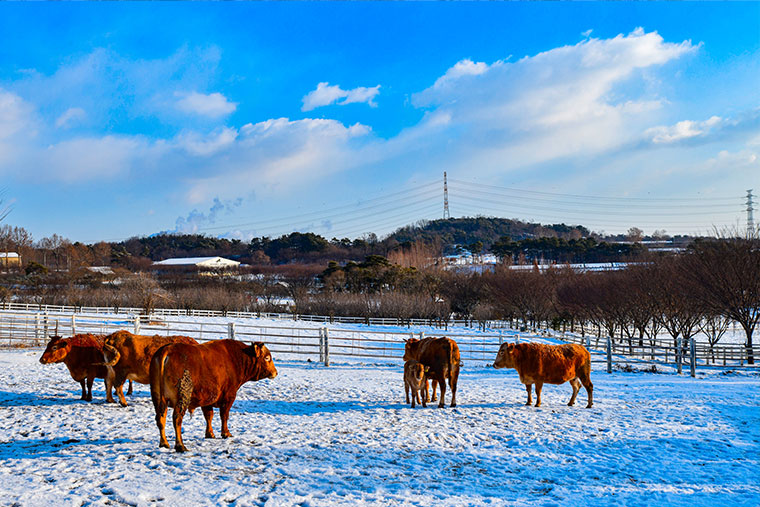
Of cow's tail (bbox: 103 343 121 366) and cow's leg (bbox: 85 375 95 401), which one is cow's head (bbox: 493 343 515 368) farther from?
cow's leg (bbox: 85 375 95 401)

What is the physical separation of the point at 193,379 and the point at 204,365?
221 mm

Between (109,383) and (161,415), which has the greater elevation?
(161,415)

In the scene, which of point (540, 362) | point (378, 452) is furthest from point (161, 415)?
point (540, 362)

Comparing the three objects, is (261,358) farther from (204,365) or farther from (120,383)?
(120,383)

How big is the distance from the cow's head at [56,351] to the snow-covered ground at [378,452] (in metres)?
0.74

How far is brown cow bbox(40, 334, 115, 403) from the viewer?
860 centimetres

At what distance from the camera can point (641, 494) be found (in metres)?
5.25

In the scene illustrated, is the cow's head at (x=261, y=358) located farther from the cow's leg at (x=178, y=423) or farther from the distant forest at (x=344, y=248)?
the distant forest at (x=344, y=248)

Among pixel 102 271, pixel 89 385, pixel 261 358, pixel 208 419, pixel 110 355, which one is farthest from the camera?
pixel 102 271

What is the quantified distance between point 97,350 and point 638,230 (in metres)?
159

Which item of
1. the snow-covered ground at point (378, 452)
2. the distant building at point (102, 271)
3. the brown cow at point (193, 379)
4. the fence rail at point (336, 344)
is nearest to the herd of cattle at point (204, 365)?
the brown cow at point (193, 379)

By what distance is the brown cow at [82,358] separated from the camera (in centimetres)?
860

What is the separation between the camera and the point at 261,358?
22.6ft

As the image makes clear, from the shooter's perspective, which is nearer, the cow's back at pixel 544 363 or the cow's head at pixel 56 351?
the cow's head at pixel 56 351
